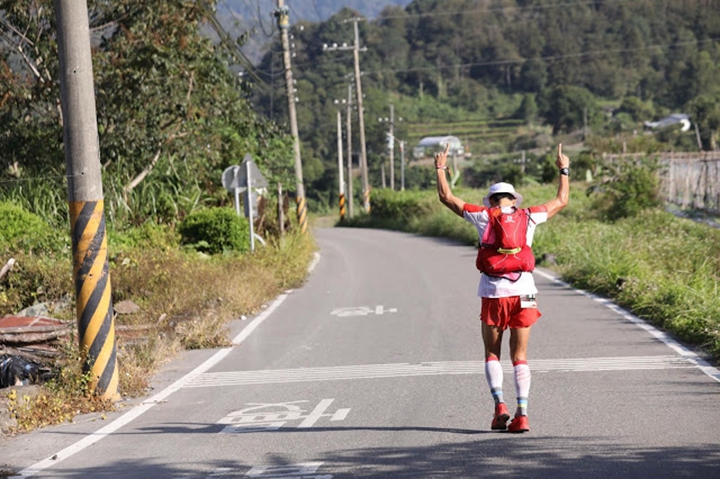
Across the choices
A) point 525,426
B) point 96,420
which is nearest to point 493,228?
point 525,426

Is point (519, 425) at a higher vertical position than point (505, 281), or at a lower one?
lower

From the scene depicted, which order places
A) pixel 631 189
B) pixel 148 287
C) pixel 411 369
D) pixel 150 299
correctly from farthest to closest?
pixel 631 189 → pixel 148 287 → pixel 150 299 → pixel 411 369

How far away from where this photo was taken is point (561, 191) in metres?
8.44

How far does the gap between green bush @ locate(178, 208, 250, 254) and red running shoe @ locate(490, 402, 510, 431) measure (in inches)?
655

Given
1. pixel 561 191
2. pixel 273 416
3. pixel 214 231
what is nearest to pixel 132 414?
pixel 273 416

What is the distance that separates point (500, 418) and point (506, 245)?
1.31 meters

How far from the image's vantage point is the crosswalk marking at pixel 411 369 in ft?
36.3

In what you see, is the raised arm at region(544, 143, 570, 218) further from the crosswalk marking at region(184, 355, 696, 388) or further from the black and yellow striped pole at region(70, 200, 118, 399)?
the black and yellow striped pole at region(70, 200, 118, 399)

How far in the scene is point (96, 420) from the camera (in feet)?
31.0

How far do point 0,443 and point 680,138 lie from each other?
240 ft

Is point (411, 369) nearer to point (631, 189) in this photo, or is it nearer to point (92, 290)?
point (92, 290)

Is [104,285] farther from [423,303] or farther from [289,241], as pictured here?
[289,241]

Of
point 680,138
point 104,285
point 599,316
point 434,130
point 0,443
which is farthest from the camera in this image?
point 434,130

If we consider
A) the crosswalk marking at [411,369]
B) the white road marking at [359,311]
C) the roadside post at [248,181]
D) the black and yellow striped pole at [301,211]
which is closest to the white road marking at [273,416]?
the crosswalk marking at [411,369]
